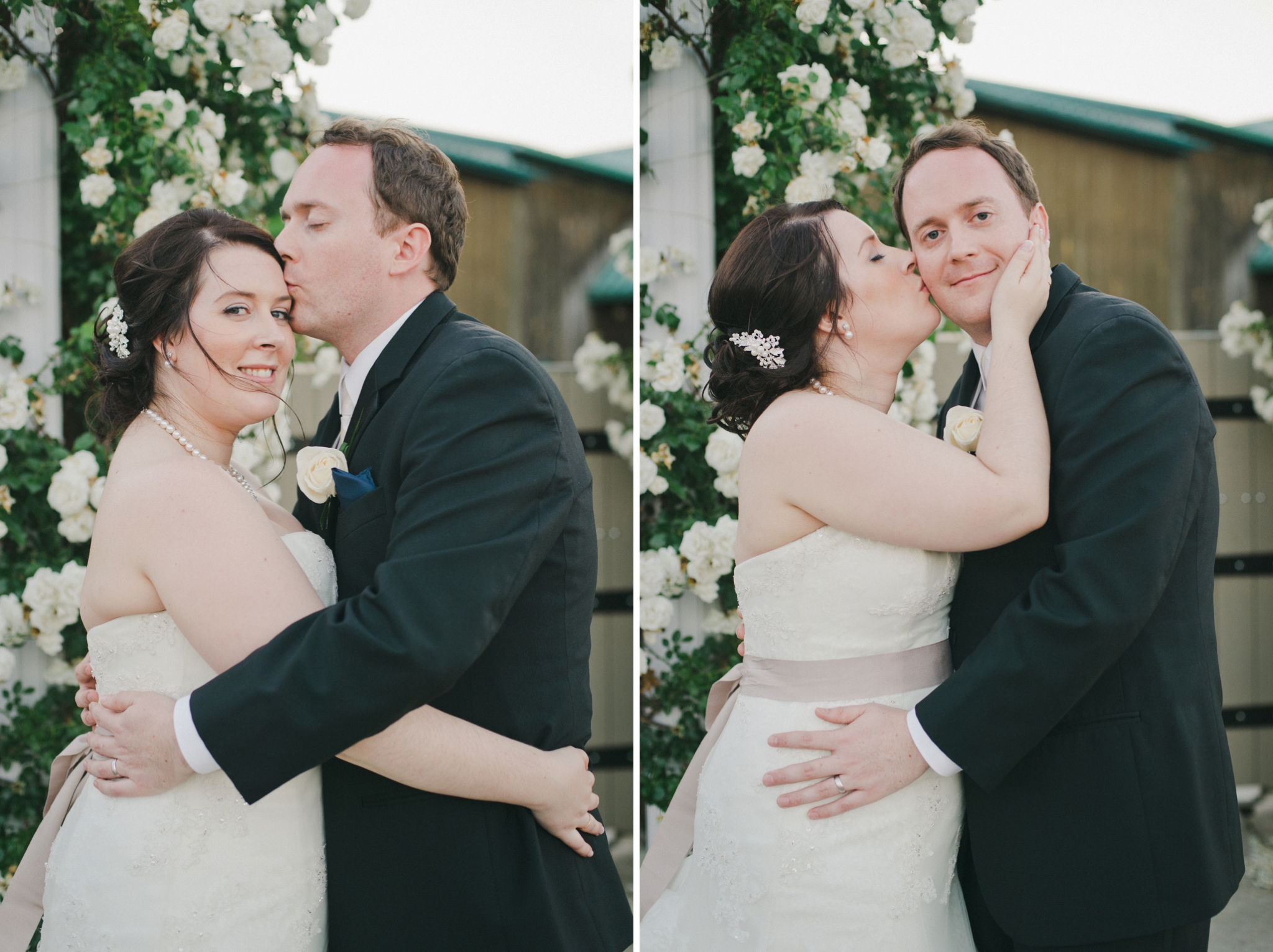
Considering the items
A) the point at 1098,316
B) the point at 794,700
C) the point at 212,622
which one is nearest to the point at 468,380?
the point at 212,622

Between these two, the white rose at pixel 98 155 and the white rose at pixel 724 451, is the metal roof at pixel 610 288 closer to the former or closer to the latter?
the white rose at pixel 724 451

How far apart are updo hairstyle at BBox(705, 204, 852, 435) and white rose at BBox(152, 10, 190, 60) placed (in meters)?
1.90

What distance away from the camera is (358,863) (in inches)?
65.3

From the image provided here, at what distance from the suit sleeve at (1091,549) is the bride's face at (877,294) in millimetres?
343

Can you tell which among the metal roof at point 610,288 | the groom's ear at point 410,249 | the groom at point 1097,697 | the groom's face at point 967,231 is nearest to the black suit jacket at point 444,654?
the groom's ear at point 410,249

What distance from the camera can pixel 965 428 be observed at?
171 cm

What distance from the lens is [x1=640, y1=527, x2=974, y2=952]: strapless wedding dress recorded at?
168cm

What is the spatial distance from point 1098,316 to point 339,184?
1452 millimetres

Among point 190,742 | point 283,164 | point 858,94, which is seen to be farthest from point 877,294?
point 283,164

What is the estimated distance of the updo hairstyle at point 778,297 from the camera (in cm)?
186

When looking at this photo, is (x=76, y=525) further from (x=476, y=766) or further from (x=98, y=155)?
(x=476, y=766)

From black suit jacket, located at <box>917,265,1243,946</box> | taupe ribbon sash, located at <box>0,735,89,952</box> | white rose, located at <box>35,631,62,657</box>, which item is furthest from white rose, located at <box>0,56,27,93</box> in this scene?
black suit jacket, located at <box>917,265,1243,946</box>

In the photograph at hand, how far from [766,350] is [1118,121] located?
3.03m

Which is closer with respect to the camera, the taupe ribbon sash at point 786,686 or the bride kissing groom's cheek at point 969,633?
the bride kissing groom's cheek at point 969,633
